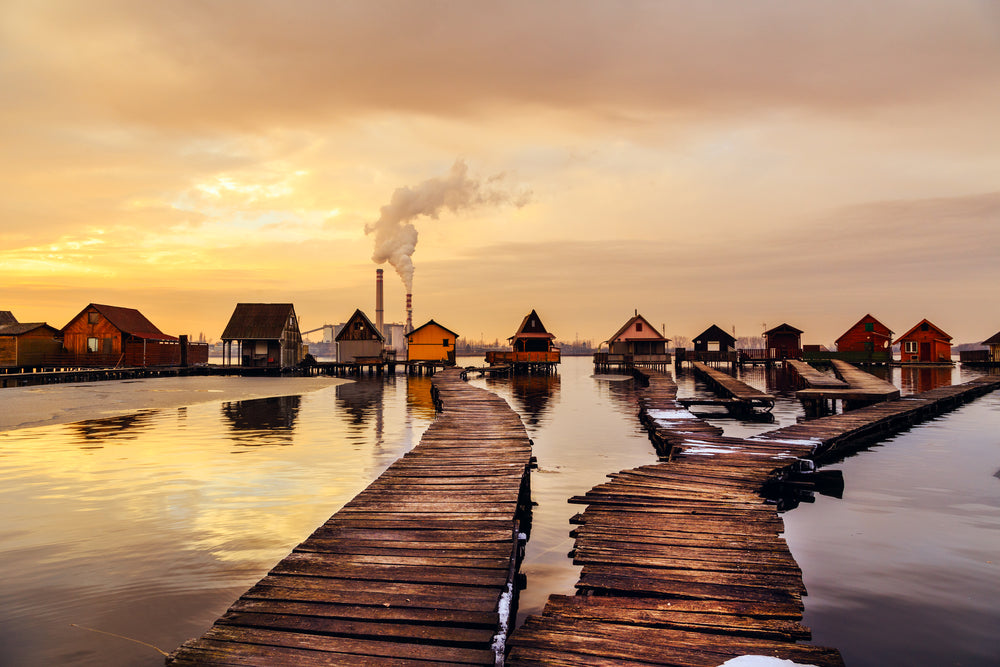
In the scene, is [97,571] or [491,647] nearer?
[491,647]

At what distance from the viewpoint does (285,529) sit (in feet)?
36.6

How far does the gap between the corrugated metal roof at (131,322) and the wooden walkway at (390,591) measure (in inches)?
2710

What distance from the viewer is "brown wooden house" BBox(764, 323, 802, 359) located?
286 ft

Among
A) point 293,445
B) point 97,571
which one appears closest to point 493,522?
point 97,571

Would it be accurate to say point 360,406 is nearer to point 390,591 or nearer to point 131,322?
point 390,591

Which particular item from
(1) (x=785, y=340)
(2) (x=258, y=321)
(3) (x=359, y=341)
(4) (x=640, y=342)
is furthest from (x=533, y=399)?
(1) (x=785, y=340)

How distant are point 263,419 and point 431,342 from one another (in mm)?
44915

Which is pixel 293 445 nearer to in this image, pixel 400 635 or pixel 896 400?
pixel 400 635

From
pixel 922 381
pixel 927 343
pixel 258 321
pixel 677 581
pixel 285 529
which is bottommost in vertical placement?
pixel 285 529

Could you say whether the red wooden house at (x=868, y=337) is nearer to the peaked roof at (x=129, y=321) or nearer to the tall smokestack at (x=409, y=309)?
the tall smokestack at (x=409, y=309)

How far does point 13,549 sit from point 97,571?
2181 millimetres

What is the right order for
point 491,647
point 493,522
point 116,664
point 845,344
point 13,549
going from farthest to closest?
point 845,344
point 13,549
point 493,522
point 116,664
point 491,647

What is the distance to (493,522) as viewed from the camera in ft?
28.3

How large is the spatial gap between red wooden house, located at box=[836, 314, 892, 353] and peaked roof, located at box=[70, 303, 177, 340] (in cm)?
9148
